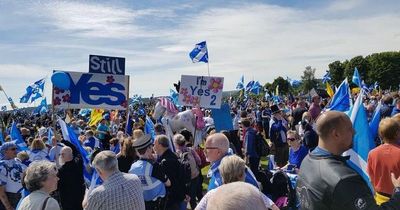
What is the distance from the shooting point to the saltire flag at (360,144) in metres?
5.69

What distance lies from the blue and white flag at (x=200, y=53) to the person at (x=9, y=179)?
32.0ft

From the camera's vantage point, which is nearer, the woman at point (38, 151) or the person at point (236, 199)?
the person at point (236, 199)

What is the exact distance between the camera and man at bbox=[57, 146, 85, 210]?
6.84 meters

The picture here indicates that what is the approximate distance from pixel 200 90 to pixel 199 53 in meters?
3.75

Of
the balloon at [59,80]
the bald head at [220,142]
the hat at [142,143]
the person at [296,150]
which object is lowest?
the person at [296,150]

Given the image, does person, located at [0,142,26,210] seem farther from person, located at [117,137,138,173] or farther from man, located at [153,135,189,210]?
man, located at [153,135,189,210]

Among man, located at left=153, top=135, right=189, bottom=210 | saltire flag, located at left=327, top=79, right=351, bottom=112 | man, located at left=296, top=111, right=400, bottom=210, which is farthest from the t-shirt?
saltire flag, located at left=327, top=79, right=351, bottom=112

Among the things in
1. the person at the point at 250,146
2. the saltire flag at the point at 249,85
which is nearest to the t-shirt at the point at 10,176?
the person at the point at 250,146

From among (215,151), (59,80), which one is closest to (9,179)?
(59,80)

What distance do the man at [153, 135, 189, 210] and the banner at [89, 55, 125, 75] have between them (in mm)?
3808

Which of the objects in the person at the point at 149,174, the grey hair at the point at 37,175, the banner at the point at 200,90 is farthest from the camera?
the banner at the point at 200,90

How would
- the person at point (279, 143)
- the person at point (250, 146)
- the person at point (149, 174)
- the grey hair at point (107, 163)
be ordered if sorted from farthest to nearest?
the person at point (279, 143) → the person at point (250, 146) → the person at point (149, 174) → the grey hair at point (107, 163)

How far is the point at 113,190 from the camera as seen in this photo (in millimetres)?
4258

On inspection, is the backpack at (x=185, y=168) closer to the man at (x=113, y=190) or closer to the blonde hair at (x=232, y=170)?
the man at (x=113, y=190)
